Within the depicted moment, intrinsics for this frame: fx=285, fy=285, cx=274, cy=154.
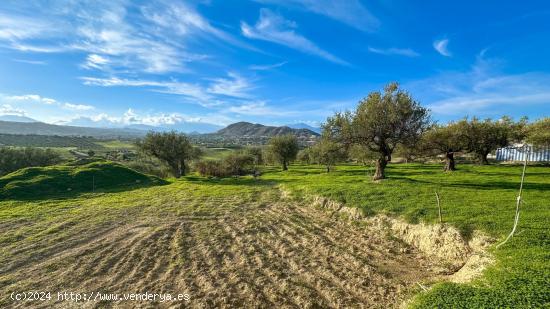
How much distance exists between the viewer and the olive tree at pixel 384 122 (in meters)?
29.7

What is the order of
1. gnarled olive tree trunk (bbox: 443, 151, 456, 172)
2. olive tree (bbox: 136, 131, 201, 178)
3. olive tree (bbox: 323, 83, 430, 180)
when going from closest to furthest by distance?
olive tree (bbox: 323, 83, 430, 180), gnarled olive tree trunk (bbox: 443, 151, 456, 172), olive tree (bbox: 136, 131, 201, 178)

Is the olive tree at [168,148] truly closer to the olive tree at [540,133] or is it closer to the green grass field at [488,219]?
the green grass field at [488,219]

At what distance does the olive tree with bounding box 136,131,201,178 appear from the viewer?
52.9 m

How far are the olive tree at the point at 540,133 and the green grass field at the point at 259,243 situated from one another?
15478 millimetres

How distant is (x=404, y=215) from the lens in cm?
1889

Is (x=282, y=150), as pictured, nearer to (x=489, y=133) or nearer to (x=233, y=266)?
(x=489, y=133)

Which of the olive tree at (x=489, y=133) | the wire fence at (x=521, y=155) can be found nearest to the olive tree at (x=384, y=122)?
the olive tree at (x=489, y=133)

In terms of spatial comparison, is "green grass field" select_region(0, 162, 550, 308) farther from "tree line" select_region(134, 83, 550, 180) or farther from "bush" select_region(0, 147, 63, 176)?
"bush" select_region(0, 147, 63, 176)

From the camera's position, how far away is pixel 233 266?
44.9 ft

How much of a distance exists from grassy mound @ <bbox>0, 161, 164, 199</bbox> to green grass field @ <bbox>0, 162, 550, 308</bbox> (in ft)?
11.5

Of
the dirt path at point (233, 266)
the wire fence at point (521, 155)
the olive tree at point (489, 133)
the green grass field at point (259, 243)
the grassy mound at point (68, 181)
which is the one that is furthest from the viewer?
the wire fence at point (521, 155)

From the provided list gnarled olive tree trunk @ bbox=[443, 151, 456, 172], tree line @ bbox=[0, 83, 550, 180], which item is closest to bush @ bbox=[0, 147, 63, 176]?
tree line @ bbox=[0, 83, 550, 180]

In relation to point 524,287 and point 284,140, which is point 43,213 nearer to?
point 524,287

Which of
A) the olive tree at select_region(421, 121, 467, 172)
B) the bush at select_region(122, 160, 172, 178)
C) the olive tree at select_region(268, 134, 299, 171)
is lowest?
the bush at select_region(122, 160, 172, 178)
